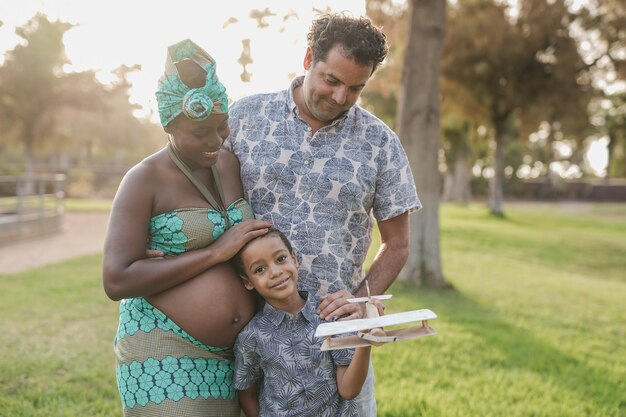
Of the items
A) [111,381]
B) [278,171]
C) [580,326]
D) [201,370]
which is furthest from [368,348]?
[580,326]

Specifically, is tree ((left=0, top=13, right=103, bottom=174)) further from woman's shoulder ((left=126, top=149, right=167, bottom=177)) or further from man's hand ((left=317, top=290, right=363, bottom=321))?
man's hand ((left=317, top=290, right=363, bottom=321))

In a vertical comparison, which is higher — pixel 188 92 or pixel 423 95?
pixel 423 95

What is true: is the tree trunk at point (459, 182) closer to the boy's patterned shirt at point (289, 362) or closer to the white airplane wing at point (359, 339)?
the boy's patterned shirt at point (289, 362)

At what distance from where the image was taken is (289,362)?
8.02 feet

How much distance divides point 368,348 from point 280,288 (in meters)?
0.42

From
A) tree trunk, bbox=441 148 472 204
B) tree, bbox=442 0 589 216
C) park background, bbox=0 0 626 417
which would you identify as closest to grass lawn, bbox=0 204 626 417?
park background, bbox=0 0 626 417

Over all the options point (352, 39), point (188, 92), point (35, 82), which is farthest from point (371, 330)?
point (35, 82)

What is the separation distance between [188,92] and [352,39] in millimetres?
703

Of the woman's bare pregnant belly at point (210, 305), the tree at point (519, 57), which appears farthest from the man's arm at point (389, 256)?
the tree at point (519, 57)

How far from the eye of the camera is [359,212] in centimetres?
274

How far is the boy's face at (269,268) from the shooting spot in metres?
2.37

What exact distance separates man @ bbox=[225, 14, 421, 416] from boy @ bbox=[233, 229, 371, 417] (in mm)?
221

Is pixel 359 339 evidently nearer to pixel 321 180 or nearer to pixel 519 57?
pixel 321 180

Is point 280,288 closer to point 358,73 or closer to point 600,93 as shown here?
point 358,73
